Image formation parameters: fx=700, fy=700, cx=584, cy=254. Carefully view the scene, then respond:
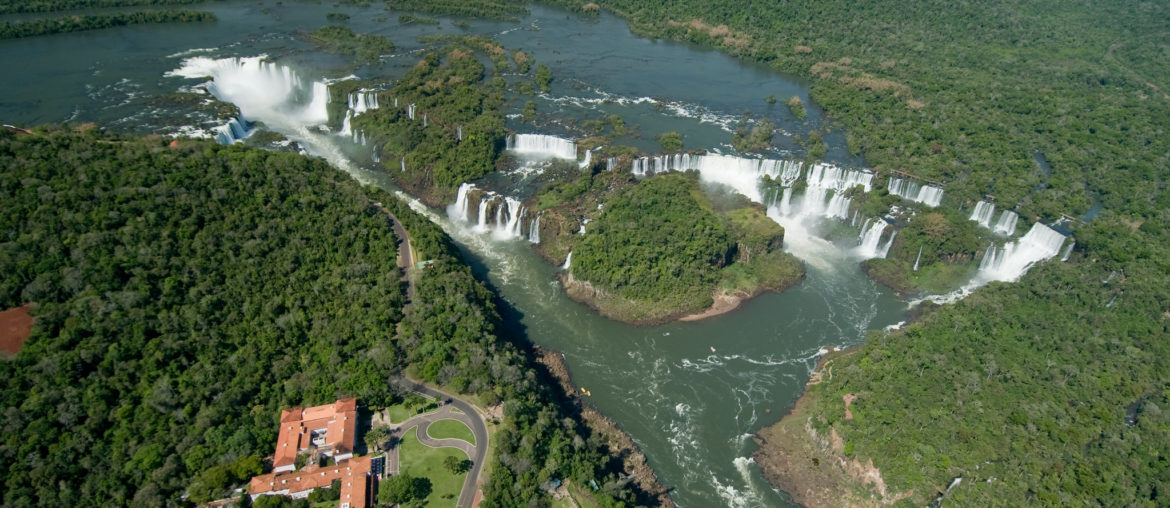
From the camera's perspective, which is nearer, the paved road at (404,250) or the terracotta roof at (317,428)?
the terracotta roof at (317,428)

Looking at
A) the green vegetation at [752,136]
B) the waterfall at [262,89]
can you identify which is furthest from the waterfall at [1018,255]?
the waterfall at [262,89]

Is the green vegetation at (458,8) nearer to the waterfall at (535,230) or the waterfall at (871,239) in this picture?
the waterfall at (535,230)

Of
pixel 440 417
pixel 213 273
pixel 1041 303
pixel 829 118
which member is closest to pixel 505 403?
pixel 440 417

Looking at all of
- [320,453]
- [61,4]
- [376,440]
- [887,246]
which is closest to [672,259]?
[887,246]

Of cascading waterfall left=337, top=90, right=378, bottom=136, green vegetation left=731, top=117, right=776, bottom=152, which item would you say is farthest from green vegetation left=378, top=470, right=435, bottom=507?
cascading waterfall left=337, top=90, right=378, bottom=136

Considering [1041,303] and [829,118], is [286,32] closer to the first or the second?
[829,118]
